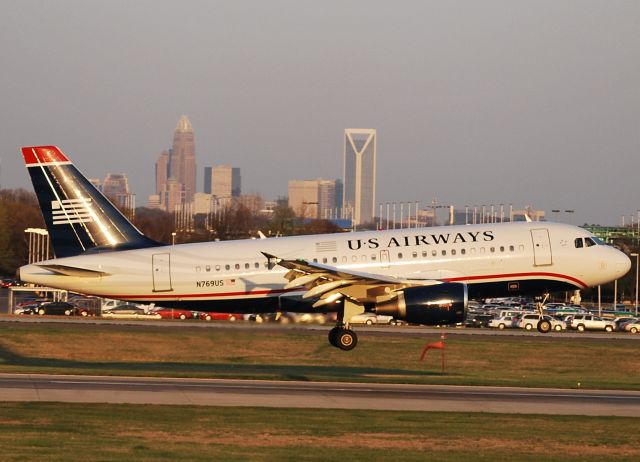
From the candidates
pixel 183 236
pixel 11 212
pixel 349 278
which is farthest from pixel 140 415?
pixel 11 212

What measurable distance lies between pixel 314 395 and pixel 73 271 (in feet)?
44.8

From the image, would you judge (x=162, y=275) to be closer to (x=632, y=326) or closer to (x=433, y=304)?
(x=433, y=304)

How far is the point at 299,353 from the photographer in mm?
53625

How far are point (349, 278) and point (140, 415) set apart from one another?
1386cm

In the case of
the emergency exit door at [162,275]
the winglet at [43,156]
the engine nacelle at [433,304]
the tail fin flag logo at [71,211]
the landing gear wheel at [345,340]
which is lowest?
the landing gear wheel at [345,340]

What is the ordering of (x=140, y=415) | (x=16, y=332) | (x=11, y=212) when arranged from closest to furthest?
(x=140, y=415) < (x=16, y=332) < (x=11, y=212)

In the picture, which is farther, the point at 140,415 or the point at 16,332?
the point at 16,332

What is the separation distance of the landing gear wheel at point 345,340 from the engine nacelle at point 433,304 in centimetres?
197

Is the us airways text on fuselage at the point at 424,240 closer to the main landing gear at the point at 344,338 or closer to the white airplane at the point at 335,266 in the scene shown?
the white airplane at the point at 335,266

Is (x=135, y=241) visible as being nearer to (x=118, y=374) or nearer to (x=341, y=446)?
(x=118, y=374)

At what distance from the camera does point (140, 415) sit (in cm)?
2611

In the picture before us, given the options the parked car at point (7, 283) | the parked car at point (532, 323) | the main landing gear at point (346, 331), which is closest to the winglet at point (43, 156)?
the main landing gear at point (346, 331)

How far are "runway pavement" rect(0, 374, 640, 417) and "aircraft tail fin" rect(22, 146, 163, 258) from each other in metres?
8.46

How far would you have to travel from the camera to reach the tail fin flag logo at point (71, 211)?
42.7 m
